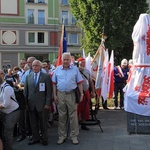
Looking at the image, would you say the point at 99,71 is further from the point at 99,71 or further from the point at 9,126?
the point at 9,126

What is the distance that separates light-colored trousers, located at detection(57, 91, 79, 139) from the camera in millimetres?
6367

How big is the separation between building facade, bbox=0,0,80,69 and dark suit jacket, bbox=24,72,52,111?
35.1m

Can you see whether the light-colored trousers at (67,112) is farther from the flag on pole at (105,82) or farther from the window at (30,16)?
the window at (30,16)

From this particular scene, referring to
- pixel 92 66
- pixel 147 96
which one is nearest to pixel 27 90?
pixel 147 96

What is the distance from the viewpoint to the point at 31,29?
4184 centimetres

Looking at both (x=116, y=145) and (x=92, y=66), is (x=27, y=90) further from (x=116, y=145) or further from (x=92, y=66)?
(x=92, y=66)

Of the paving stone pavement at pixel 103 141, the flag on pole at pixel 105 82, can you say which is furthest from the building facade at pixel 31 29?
the paving stone pavement at pixel 103 141

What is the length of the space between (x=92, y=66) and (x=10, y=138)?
5732 mm

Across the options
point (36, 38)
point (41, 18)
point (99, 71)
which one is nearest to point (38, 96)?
point (99, 71)

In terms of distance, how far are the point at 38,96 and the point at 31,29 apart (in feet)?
120

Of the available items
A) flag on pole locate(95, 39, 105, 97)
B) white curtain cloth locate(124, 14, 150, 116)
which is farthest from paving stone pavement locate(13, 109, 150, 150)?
flag on pole locate(95, 39, 105, 97)

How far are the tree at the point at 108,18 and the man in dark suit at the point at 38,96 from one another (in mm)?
18658

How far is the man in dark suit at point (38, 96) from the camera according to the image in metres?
6.32

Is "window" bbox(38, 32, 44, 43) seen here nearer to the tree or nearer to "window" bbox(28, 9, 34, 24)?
"window" bbox(28, 9, 34, 24)
